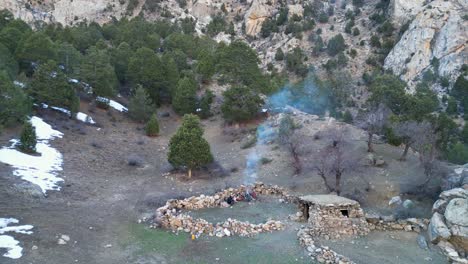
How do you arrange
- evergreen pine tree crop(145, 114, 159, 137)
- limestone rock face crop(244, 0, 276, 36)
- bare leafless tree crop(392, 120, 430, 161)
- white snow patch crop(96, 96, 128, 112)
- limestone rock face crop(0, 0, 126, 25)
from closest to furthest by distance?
bare leafless tree crop(392, 120, 430, 161) → evergreen pine tree crop(145, 114, 159, 137) → white snow patch crop(96, 96, 128, 112) → limestone rock face crop(0, 0, 126, 25) → limestone rock face crop(244, 0, 276, 36)

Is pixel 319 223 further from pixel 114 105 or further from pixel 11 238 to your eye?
pixel 114 105

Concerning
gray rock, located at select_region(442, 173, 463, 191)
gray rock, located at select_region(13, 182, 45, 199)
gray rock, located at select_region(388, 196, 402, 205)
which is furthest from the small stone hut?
gray rock, located at select_region(13, 182, 45, 199)

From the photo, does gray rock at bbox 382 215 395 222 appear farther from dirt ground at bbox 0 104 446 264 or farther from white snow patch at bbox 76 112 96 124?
white snow patch at bbox 76 112 96 124

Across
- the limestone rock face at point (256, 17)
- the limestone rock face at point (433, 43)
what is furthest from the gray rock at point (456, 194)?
the limestone rock face at point (256, 17)

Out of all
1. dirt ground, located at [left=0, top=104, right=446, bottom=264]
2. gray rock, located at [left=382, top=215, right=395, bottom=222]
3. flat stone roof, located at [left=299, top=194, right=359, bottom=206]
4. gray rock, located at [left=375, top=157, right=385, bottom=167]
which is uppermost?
gray rock, located at [left=375, top=157, right=385, bottom=167]

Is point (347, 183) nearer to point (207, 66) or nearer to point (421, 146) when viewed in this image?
point (421, 146)

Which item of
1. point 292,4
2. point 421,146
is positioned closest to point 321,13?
point 292,4

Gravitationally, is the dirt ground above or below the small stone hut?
below

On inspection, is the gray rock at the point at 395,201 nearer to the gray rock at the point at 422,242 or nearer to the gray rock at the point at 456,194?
the gray rock at the point at 456,194
